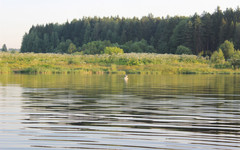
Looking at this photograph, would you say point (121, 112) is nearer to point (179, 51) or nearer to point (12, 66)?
point (12, 66)

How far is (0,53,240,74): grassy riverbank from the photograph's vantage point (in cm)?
5881

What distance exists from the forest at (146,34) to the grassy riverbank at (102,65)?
1324 inches

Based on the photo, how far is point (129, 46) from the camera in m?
138

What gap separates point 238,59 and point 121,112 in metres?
64.7

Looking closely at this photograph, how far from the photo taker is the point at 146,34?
157250 mm

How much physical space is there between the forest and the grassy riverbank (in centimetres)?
3363

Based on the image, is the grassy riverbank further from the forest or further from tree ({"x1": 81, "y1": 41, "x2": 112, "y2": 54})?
tree ({"x1": 81, "y1": 41, "x2": 112, "y2": 54})

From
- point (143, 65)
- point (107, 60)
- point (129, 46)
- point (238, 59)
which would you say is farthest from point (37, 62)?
point (129, 46)

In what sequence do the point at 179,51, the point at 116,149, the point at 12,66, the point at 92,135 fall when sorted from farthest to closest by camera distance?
the point at 179,51
the point at 12,66
the point at 92,135
the point at 116,149

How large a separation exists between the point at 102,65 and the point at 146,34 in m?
92.4

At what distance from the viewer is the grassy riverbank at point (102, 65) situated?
5881cm

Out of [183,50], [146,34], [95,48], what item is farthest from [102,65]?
[146,34]

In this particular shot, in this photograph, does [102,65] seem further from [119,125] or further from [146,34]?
[146,34]

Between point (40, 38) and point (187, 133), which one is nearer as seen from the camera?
point (187, 133)
